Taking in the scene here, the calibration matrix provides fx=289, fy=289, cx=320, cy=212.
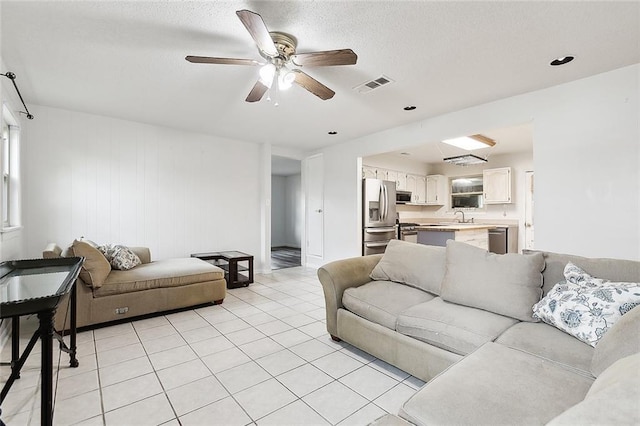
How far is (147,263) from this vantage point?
4.01m

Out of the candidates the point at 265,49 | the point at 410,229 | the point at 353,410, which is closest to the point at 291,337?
the point at 353,410

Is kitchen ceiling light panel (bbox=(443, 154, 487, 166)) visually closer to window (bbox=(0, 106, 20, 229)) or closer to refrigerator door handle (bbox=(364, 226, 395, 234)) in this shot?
refrigerator door handle (bbox=(364, 226, 395, 234))

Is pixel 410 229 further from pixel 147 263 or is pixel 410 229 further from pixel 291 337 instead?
pixel 147 263

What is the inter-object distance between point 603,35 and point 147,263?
531cm

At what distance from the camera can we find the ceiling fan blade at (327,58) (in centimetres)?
205

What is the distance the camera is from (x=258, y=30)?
180 cm

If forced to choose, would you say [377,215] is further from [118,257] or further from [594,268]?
[118,257]

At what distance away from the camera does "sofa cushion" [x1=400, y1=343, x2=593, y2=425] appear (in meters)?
1.04

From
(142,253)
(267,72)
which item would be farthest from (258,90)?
(142,253)

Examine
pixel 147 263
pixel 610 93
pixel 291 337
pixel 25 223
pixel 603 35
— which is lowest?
pixel 291 337

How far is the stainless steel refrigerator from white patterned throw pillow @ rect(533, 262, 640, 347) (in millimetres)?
3566

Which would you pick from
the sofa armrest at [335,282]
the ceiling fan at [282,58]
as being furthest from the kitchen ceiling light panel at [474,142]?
the ceiling fan at [282,58]

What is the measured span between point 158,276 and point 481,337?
10.7 ft

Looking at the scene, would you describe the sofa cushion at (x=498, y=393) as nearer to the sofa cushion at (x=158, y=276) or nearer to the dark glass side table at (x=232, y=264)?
the sofa cushion at (x=158, y=276)
